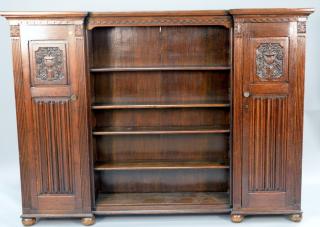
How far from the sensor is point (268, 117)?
3555 millimetres

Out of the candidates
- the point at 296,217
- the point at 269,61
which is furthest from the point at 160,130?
the point at 296,217

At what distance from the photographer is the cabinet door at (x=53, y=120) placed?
11.4ft

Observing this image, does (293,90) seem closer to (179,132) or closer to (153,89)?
(179,132)

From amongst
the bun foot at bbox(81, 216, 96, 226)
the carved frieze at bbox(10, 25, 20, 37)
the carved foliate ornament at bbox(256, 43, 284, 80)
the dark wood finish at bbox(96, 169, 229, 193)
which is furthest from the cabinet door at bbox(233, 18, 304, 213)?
the carved frieze at bbox(10, 25, 20, 37)

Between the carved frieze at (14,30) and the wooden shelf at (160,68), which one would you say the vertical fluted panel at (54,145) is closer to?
the wooden shelf at (160,68)

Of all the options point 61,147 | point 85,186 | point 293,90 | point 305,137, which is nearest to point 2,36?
point 61,147

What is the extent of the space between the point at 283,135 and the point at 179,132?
2.70 feet

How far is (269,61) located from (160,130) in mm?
1048

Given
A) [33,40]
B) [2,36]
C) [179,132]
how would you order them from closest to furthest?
[33,40] < [179,132] < [2,36]

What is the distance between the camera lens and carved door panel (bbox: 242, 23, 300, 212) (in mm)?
3475

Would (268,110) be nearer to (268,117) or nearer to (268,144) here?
(268,117)

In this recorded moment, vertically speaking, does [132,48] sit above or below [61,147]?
above

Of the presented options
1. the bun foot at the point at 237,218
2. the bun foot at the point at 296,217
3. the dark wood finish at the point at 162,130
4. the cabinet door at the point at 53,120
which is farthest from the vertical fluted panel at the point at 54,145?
the bun foot at the point at 296,217

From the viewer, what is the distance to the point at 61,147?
11.8 ft
